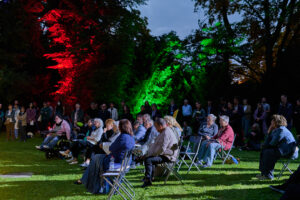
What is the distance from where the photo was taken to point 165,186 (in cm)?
672

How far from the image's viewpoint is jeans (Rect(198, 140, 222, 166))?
29.1ft

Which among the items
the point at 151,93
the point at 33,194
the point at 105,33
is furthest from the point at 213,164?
the point at 105,33

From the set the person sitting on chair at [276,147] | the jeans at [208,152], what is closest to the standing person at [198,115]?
the jeans at [208,152]

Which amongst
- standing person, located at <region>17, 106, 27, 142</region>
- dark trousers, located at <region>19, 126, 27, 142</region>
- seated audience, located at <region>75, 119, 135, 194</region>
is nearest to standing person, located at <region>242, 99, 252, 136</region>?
seated audience, located at <region>75, 119, 135, 194</region>

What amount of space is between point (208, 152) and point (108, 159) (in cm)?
354

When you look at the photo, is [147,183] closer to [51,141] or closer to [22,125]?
[51,141]

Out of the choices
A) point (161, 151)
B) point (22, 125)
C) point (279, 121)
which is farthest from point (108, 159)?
point (22, 125)

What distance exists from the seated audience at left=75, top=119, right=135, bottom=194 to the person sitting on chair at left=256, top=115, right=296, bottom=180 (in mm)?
3051

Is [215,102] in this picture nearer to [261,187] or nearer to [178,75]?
[178,75]

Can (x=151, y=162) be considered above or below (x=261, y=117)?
below

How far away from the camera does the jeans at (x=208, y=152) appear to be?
886 cm

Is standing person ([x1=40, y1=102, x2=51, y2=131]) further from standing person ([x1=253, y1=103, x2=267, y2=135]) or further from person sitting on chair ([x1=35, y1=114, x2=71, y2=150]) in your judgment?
standing person ([x1=253, y1=103, x2=267, y2=135])

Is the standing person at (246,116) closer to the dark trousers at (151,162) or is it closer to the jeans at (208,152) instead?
the jeans at (208,152)

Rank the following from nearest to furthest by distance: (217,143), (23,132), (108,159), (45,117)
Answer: (108,159) < (217,143) < (23,132) < (45,117)
